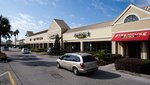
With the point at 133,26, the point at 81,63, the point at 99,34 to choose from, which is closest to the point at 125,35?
the point at 133,26

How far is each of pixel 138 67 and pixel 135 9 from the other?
10585 mm

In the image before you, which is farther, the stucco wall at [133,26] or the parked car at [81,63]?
the stucco wall at [133,26]

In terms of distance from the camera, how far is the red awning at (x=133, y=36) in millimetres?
19903

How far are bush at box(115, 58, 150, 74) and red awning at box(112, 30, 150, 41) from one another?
219 inches

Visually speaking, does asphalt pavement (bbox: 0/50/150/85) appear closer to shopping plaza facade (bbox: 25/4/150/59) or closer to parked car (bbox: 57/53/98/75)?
parked car (bbox: 57/53/98/75)

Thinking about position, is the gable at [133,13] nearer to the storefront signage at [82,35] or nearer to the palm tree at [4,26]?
the storefront signage at [82,35]

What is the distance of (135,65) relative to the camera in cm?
1445

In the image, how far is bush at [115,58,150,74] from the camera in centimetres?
1393

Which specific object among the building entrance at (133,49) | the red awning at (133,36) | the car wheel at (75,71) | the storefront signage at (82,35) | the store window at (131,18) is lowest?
the car wheel at (75,71)

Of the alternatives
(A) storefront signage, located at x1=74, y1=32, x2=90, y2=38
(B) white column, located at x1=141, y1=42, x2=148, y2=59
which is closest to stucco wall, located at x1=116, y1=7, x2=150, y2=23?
(B) white column, located at x1=141, y1=42, x2=148, y2=59

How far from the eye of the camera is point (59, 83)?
36.3 ft

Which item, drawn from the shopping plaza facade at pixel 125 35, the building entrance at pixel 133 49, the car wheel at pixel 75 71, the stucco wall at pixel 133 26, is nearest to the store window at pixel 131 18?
the shopping plaza facade at pixel 125 35

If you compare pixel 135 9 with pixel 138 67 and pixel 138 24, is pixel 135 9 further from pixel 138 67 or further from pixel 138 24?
pixel 138 67

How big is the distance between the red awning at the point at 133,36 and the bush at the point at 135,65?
18.3ft
